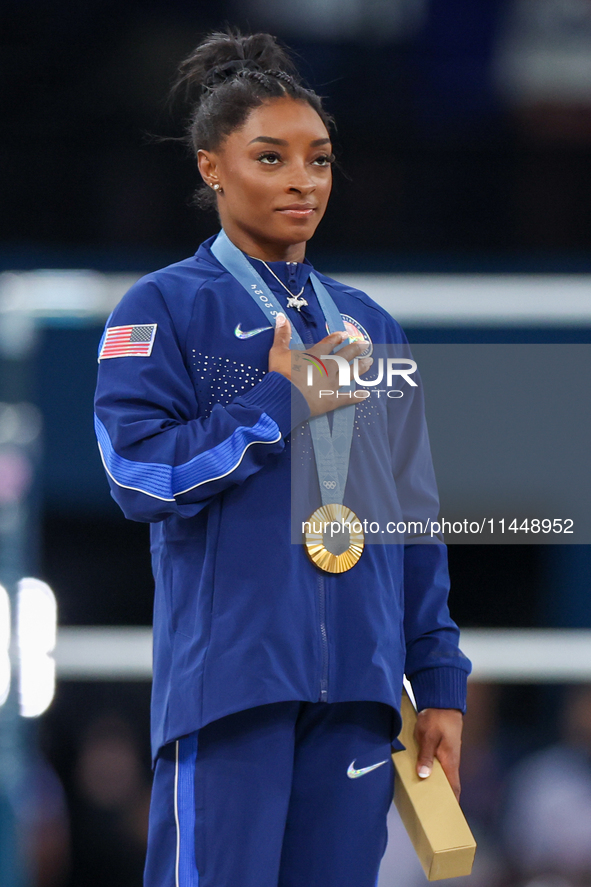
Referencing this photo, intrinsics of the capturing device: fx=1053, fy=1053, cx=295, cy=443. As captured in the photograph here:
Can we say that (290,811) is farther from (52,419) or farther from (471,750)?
(52,419)

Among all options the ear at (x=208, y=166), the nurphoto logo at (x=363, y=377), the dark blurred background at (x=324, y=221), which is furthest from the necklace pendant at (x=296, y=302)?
the dark blurred background at (x=324, y=221)

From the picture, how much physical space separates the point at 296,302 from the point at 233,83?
Result: 322 millimetres

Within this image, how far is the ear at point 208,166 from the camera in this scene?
149 centimetres

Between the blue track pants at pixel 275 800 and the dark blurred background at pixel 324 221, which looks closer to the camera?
the blue track pants at pixel 275 800

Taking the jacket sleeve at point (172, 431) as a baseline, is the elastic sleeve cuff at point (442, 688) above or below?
below

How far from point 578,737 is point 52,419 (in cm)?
178

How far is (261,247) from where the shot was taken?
1486 millimetres

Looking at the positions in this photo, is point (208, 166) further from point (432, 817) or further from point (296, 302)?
point (432, 817)

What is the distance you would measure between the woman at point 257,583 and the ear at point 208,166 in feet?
0.12

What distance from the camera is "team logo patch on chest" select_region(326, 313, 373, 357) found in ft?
4.72

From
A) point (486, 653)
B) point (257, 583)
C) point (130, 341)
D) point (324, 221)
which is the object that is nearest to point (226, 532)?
point (257, 583)

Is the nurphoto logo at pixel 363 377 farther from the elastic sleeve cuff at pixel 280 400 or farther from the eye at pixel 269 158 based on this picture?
the eye at pixel 269 158

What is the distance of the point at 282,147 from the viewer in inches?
55.8

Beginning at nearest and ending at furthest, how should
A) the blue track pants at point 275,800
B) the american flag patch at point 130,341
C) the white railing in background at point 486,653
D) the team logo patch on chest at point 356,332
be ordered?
the blue track pants at point 275,800
the american flag patch at point 130,341
the team logo patch on chest at point 356,332
the white railing in background at point 486,653
